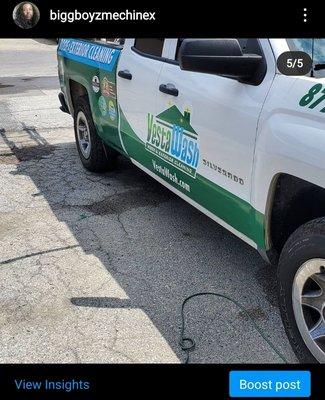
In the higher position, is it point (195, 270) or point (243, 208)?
point (243, 208)

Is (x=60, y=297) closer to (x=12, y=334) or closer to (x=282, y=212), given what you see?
(x=12, y=334)

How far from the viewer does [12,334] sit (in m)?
2.92

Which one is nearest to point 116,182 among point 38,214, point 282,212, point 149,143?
point 38,214

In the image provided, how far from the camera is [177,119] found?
335cm

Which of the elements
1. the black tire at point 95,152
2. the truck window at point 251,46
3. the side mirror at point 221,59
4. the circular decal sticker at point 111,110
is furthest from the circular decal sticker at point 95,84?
the side mirror at point 221,59

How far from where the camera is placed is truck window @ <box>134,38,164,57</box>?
12.1 ft

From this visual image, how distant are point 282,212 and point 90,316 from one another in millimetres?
1320

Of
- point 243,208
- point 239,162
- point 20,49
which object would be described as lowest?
point 20,49

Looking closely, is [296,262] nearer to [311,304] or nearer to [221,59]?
[311,304]

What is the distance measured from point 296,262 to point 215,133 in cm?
92
